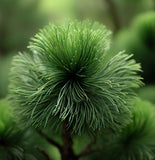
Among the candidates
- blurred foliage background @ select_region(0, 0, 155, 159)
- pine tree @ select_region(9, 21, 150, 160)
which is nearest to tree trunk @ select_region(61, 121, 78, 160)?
pine tree @ select_region(9, 21, 150, 160)

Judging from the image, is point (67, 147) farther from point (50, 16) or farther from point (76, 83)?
point (50, 16)

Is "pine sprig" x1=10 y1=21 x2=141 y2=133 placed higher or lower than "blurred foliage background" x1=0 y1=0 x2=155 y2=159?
lower

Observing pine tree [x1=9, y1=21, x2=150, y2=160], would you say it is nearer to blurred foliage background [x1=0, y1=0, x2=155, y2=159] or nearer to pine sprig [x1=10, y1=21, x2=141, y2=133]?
pine sprig [x1=10, y1=21, x2=141, y2=133]

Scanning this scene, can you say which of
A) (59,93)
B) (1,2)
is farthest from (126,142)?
(1,2)

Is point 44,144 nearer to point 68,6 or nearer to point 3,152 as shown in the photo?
point 3,152

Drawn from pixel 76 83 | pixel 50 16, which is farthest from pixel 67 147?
pixel 50 16

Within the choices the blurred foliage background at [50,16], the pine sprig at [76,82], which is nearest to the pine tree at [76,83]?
the pine sprig at [76,82]

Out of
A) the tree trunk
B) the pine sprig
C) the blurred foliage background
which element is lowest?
the tree trunk

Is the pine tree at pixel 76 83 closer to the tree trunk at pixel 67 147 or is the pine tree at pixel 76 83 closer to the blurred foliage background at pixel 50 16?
the tree trunk at pixel 67 147
